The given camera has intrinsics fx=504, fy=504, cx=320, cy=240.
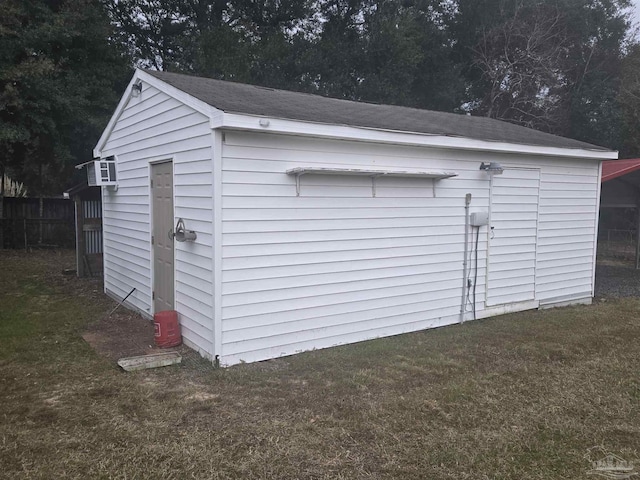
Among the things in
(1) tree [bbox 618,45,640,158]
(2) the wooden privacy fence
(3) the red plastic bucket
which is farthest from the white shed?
(1) tree [bbox 618,45,640,158]

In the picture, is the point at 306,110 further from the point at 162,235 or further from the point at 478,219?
the point at 478,219

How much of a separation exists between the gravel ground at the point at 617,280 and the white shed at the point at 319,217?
1626mm

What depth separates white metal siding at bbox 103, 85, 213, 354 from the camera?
181 inches

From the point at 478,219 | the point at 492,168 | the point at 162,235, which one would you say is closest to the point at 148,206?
the point at 162,235

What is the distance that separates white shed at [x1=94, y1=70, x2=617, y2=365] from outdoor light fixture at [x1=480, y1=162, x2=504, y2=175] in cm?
3

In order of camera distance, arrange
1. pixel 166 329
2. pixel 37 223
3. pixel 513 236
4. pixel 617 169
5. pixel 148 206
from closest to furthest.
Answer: pixel 166 329
pixel 148 206
pixel 513 236
pixel 617 169
pixel 37 223

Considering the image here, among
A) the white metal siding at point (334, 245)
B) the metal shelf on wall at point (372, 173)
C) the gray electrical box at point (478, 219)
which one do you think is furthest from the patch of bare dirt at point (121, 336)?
the gray electrical box at point (478, 219)

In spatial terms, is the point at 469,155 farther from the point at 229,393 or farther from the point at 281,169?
the point at 229,393

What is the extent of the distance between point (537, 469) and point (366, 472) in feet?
3.23

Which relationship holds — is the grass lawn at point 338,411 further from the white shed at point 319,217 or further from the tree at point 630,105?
the tree at point 630,105

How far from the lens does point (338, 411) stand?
3.62 m

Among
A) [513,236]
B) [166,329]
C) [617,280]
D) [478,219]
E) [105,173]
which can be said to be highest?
[105,173]

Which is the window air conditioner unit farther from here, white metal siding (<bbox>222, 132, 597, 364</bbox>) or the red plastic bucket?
white metal siding (<bbox>222, 132, 597, 364</bbox>)

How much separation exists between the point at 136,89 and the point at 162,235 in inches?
74.9
